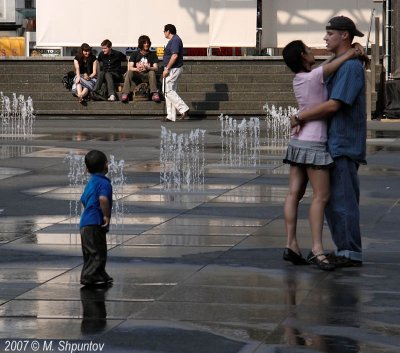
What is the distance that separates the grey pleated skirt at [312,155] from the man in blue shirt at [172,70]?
18584mm

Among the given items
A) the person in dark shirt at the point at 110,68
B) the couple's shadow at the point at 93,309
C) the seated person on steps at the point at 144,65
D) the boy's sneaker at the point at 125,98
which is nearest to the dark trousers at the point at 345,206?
the couple's shadow at the point at 93,309

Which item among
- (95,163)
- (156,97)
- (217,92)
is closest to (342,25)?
(95,163)

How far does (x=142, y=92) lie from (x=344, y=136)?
70.3ft

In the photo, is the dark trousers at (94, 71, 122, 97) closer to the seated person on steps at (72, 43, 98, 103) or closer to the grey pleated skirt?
the seated person on steps at (72, 43, 98, 103)

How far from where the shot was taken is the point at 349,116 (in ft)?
32.5

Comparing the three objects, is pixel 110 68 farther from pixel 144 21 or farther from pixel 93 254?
pixel 93 254

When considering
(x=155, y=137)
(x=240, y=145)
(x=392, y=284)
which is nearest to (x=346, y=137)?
(x=392, y=284)

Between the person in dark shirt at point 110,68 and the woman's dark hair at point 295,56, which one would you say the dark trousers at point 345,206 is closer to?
the woman's dark hair at point 295,56

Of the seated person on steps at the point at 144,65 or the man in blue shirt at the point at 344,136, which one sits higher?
the seated person on steps at the point at 144,65

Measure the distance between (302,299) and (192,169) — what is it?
8.98 meters

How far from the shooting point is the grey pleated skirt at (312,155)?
9.86 m

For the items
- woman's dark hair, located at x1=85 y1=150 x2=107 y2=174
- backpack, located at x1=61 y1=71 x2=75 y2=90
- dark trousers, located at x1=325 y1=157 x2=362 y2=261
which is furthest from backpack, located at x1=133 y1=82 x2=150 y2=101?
woman's dark hair, located at x1=85 y1=150 x2=107 y2=174

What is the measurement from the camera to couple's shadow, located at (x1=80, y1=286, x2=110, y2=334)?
7770 millimetres

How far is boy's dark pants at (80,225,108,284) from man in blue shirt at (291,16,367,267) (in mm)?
1792
